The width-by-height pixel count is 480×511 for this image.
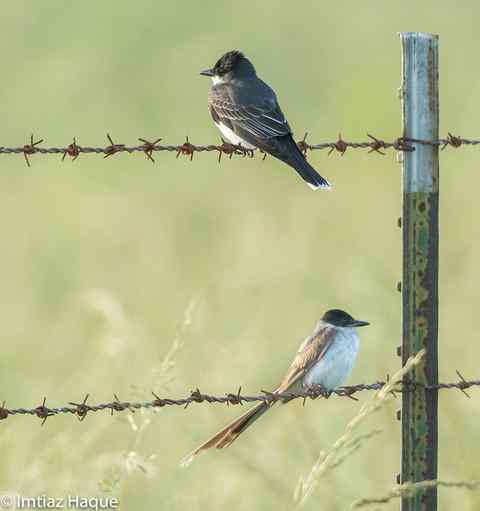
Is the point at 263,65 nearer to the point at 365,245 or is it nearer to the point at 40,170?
the point at 40,170

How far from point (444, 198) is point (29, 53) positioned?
21.4ft

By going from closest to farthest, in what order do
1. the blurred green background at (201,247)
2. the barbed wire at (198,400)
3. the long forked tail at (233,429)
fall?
the barbed wire at (198,400) < the long forked tail at (233,429) < the blurred green background at (201,247)

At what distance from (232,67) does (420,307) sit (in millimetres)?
3662

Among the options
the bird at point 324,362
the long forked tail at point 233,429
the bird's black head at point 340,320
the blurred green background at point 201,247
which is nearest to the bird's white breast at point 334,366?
the bird at point 324,362

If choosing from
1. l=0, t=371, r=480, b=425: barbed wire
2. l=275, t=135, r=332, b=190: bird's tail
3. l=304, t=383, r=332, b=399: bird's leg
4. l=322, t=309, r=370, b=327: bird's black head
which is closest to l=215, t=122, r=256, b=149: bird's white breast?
l=275, t=135, r=332, b=190: bird's tail

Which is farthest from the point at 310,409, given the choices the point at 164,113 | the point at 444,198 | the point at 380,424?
the point at 164,113

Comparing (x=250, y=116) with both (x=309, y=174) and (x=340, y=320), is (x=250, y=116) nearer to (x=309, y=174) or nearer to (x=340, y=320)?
(x=309, y=174)

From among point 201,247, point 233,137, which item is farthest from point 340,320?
point 201,247

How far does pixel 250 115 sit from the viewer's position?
9195 mm

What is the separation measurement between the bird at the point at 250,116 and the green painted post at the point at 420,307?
1575 mm

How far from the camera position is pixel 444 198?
14320mm

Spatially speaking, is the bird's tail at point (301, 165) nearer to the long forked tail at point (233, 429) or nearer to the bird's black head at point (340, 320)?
the bird's black head at point (340, 320)

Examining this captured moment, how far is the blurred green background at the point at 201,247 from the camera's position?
8234mm

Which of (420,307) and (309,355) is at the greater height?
(309,355)
